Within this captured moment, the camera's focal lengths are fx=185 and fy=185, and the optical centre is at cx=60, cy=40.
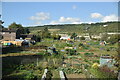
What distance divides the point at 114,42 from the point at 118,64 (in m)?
47.4

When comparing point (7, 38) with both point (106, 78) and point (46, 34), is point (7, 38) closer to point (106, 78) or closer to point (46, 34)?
point (46, 34)

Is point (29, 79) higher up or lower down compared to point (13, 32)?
lower down

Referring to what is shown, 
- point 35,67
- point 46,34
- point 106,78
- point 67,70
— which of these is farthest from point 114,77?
point 46,34

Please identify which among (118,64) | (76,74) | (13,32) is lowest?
(76,74)

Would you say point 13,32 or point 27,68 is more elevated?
point 13,32

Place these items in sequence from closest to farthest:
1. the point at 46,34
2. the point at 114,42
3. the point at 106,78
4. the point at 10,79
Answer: the point at 106,78 → the point at 10,79 → the point at 114,42 → the point at 46,34

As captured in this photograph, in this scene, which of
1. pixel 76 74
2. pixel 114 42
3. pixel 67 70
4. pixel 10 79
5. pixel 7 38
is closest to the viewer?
pixel 10 79

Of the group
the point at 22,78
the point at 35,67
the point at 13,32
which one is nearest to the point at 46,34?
the point at 13,32

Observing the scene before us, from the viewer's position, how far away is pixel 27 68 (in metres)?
15.4

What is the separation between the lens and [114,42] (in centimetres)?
5459

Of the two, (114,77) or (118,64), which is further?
(114,77)

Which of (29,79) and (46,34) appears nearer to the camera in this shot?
(29,79)

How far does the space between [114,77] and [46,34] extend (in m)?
57.7

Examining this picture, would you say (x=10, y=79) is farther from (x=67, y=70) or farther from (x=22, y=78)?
(x=67, y=70)
